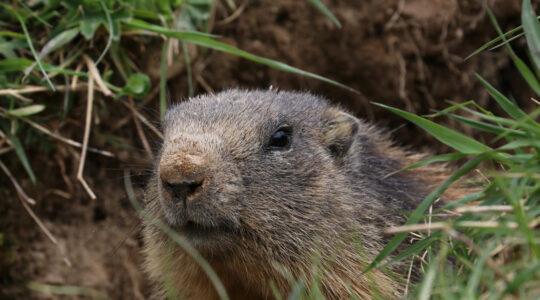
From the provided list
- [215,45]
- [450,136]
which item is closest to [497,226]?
[450,136]

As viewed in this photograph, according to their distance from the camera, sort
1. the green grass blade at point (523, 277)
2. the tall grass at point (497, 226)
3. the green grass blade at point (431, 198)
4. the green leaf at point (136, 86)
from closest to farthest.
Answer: the green grass blade at point (523, 277)
the tall grass at point (497, 226)
the green grass blade at point (431, 198)
the green leaf at point (136, 86)

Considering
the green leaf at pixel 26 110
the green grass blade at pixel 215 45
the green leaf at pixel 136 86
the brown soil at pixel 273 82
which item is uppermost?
the green grass blade at pixel 215 45

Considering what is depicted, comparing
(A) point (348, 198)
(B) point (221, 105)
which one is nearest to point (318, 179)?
(A) point (348, 198)

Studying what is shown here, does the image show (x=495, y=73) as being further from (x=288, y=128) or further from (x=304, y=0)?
(x=288, y=128)

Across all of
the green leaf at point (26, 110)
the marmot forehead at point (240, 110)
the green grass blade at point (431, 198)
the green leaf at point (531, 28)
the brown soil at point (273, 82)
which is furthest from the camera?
the brown soil at point (273, 82)

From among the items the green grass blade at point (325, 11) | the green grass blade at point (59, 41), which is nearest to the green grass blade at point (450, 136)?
the green grass blade at point (325, 11)

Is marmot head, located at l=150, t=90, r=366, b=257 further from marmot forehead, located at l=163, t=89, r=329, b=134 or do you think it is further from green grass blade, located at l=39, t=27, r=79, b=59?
green grass blade, located at l=39, t=27, r=79, b=59

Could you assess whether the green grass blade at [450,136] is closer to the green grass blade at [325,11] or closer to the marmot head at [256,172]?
the marmot head at [256,172]
